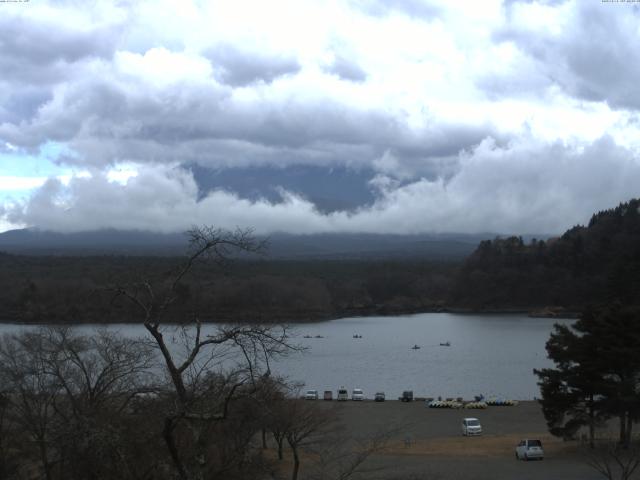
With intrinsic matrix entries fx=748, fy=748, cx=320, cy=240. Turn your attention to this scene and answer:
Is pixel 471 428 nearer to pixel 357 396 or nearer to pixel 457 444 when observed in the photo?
pixel 457 444

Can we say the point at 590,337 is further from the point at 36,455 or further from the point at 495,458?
the point at 36,455

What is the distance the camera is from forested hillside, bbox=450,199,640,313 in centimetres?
11519

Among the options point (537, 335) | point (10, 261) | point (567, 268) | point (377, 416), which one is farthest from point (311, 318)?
point (377, 416)

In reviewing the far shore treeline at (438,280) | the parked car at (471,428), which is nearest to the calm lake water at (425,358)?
the parked car at (471,428)

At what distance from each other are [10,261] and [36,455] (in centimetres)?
11569

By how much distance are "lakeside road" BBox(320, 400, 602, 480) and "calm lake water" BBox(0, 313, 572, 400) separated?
4.74 meters

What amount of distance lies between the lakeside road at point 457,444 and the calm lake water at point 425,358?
4744 mm

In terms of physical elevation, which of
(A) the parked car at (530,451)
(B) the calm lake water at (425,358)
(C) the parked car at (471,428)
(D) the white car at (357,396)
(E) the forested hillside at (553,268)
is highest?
(E) the forested hillside at (553,268)

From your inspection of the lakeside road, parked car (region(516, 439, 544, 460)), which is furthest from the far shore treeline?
parked car (region(516, 439, 544, 460))

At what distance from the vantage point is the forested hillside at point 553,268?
115188mm

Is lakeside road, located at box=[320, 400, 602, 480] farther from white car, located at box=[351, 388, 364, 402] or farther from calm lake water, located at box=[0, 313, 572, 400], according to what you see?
calm lake water, located at box=[0, 313, 572, 400]

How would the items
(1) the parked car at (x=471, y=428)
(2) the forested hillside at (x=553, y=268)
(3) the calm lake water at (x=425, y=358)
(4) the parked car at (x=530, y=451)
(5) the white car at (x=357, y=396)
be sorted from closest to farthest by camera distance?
(4) the parked car at (x=530, y=451), (1) the parked car at (x=471, y=428), (5) the white car at (x=357, y=396), (3) the calm lake water at (x=425, y=358), (2) the forested hillside at (x=553, y=268)

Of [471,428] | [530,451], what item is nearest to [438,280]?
[471,428]

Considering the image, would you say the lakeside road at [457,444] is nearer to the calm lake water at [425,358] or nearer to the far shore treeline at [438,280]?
the calm lake water at [425,358]
